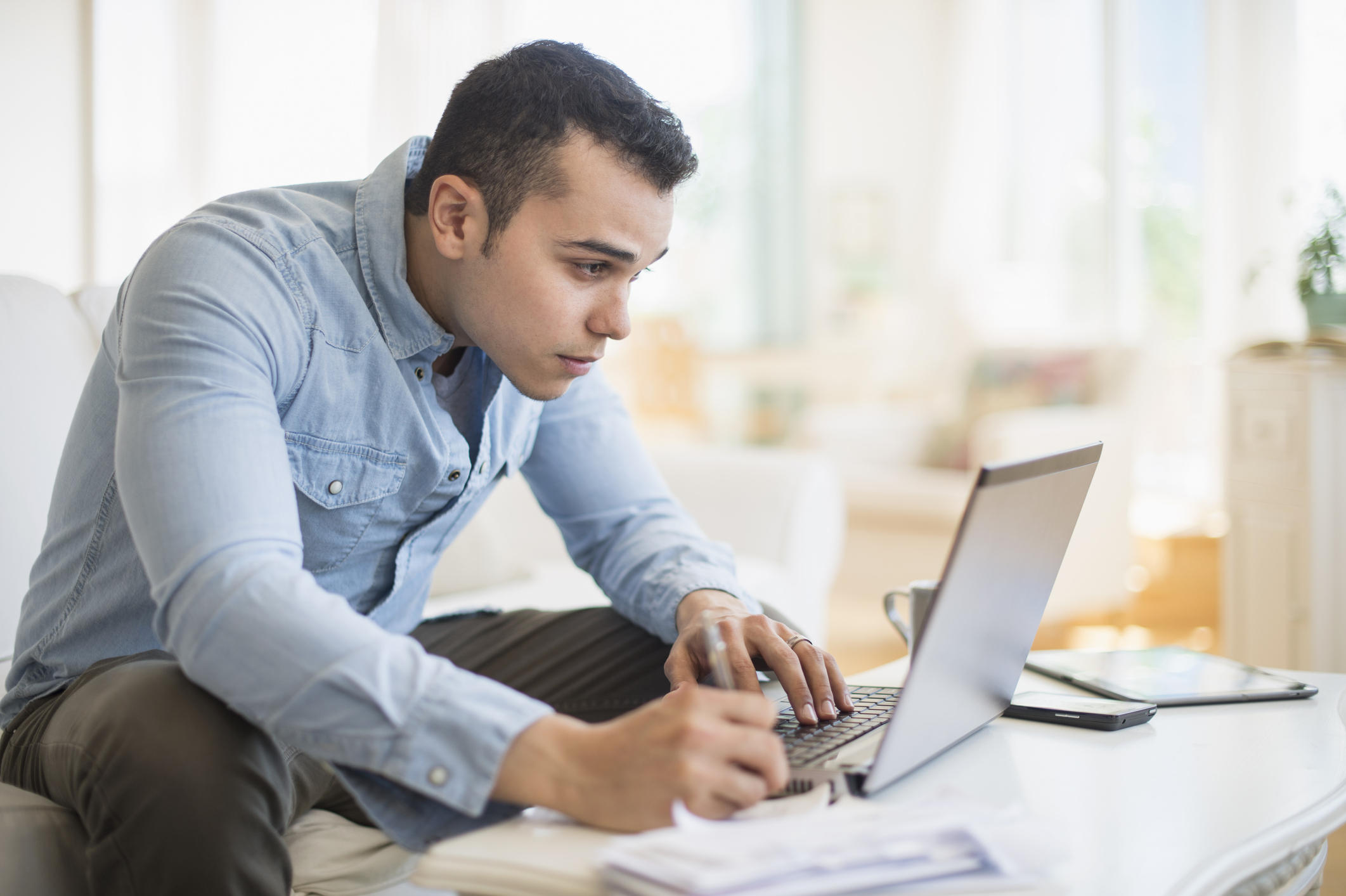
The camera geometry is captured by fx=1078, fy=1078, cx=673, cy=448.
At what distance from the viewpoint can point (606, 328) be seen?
3.22ft

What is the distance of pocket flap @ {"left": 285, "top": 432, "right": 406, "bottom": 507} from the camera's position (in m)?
0.92

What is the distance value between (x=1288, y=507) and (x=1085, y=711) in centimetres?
150

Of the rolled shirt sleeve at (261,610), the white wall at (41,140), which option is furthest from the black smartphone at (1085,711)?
the white wall at (41,140)

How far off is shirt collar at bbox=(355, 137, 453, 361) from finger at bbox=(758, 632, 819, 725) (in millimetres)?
404

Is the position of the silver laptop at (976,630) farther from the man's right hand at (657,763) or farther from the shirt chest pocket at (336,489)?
the shirt chest pocket at (336,489)

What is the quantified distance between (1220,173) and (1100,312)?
3.38 ft

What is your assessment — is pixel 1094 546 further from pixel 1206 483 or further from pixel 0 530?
pixel 0 530

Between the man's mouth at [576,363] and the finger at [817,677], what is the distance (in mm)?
325

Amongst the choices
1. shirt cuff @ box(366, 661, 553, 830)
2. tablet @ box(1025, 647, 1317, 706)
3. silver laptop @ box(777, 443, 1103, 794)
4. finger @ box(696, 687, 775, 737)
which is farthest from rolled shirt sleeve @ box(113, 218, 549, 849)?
tablet @ box(1025, 647, 1317, 706)

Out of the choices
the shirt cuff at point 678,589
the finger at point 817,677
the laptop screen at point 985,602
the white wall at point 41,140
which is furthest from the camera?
the white wall at point 41,140

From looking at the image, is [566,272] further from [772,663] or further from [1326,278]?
[1326,278]

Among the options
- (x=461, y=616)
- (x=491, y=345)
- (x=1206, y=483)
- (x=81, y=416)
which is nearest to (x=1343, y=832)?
(x=461, y=616)

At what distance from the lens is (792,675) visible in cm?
87

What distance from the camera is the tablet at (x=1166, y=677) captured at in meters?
0.96
